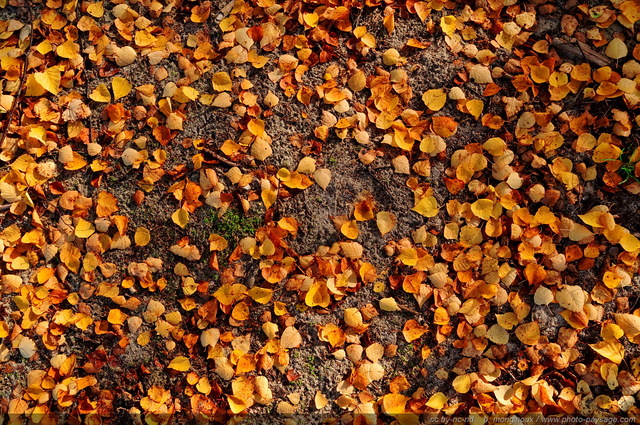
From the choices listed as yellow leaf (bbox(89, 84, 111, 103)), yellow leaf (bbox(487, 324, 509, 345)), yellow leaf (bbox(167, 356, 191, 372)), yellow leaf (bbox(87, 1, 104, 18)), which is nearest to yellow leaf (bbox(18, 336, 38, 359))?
yellow leaf (bbox(167, 356, 191, 372))

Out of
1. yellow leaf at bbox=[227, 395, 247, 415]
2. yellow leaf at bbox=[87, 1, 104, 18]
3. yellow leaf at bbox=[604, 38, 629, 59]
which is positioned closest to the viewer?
yellow leaf at bbox=[227, 395, 247, 415]

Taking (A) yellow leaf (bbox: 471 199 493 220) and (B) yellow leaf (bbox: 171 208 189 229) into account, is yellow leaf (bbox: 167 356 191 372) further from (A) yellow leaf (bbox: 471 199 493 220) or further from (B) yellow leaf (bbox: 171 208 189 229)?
(A) yellow leaf (bbox: 471 199 493 220)

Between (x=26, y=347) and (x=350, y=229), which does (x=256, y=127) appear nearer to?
(x=350, y=229)

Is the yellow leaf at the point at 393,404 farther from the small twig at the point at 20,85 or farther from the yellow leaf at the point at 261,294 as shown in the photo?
the small twig at the point at 20,85

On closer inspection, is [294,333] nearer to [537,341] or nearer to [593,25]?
[537,341]

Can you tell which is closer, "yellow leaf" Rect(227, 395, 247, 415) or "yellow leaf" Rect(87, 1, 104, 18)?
"yellow leaf" Rect(227, 395, 247, 415)

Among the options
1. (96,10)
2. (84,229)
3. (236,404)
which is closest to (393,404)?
(236,404)

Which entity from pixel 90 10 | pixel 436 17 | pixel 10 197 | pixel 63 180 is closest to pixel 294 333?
pixel 63 180
